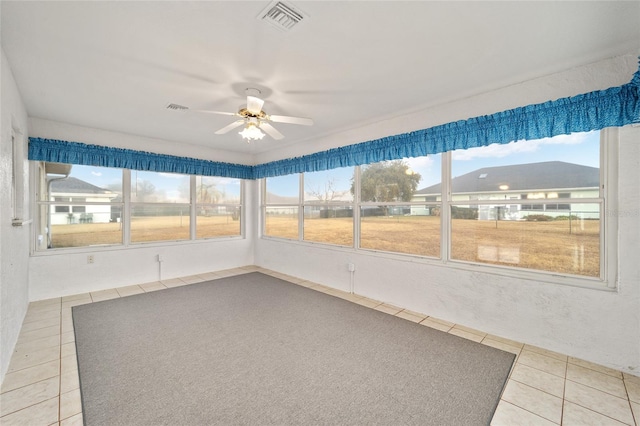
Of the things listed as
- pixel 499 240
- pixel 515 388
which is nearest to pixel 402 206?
pixel 499 240

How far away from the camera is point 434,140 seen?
3115 mm

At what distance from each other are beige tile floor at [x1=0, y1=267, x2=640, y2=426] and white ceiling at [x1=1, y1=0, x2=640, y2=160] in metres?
2.48

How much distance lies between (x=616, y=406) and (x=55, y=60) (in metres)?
4.86

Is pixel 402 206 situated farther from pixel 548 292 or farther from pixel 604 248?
pixel 604 248

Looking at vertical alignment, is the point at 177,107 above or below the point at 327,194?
above

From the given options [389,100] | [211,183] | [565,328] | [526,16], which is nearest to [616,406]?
[565,328]

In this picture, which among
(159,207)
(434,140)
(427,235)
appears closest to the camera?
(434,140)

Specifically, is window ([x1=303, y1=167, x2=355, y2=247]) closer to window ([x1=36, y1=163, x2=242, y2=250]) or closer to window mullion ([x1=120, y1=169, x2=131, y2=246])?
window ([x1=36, y1=163, x2=242, y2=250])

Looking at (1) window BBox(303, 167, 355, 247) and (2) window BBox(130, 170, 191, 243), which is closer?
(1) window BBox(303, 167, 355, 247)

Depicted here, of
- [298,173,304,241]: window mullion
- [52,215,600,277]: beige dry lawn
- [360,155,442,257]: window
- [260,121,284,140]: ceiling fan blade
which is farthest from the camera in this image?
[298,173,304,241]: window mullion

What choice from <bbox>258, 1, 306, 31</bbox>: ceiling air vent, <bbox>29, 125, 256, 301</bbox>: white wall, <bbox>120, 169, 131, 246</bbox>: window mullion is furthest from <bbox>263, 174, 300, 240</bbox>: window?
<bbox>258, 1, 306, 31</bbox>: ceiling air vent

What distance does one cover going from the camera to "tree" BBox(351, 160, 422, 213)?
12.0 feet

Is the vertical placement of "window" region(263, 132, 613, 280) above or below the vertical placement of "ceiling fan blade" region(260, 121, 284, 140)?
below

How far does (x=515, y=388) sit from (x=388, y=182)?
261 cm
